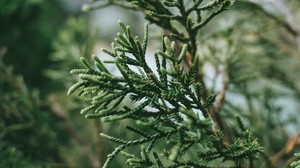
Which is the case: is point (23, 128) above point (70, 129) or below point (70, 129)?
above

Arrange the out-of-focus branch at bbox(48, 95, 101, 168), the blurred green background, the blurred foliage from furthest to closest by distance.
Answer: the blurred foliage
the out-of-focus branch at bbox(48, 95, 101, 168)
the blurred green background

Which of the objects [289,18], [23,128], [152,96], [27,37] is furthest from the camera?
[27,37]

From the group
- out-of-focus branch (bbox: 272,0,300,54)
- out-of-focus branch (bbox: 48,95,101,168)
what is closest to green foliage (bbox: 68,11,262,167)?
out-of-focus branch (bbox: 48,95,101,168)

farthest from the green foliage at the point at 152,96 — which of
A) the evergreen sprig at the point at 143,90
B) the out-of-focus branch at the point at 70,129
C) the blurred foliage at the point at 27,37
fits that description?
the blurred foliage at the point at 27,37

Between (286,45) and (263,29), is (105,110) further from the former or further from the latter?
(286,45)

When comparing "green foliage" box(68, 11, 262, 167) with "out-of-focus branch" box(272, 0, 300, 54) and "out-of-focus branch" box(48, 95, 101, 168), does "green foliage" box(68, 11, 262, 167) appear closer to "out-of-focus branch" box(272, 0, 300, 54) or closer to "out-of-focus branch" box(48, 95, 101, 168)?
"out-of-focus branch" box(48, 95, 101, 168)

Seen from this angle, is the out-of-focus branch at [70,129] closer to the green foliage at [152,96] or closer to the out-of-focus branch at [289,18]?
the green foliage at [152,96]

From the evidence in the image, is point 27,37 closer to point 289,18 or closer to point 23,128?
point 23,128

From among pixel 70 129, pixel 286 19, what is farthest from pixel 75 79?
pixel 286 19
